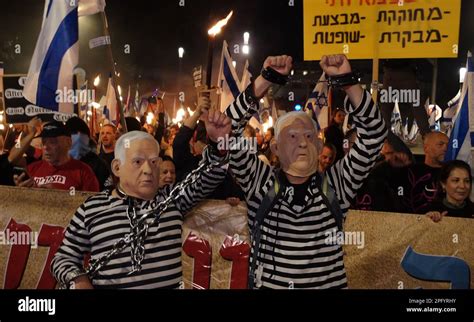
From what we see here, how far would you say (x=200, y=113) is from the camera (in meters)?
4.00

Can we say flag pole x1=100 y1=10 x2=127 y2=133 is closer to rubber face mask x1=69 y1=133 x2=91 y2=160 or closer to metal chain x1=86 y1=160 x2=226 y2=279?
rubber face mask x1=69 y1=133 x2=91 y2=160

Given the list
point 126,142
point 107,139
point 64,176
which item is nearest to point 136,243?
point 126,142

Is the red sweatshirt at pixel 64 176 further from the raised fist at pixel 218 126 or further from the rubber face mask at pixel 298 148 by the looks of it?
the rubber face mask at pixel 298 148

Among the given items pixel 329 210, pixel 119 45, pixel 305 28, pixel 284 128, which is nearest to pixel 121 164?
pixel 284 128

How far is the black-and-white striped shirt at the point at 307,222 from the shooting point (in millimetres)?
2732

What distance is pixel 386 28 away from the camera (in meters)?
5.09

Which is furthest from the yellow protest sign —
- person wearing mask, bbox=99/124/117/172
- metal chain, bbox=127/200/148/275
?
metal chain, bbox=127/200/148/275

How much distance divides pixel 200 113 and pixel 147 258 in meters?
1.51

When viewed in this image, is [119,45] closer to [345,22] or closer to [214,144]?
[345,22]

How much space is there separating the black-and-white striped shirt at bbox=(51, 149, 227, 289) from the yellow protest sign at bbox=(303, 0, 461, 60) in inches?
113

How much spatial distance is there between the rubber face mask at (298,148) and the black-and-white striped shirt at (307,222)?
84 millimetres

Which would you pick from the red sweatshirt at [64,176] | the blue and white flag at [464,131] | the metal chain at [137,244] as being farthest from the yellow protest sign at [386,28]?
the metal chain at [137,244]

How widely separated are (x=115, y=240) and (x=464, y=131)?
11.0ft

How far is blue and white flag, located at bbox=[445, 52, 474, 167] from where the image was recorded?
470 centimetres
